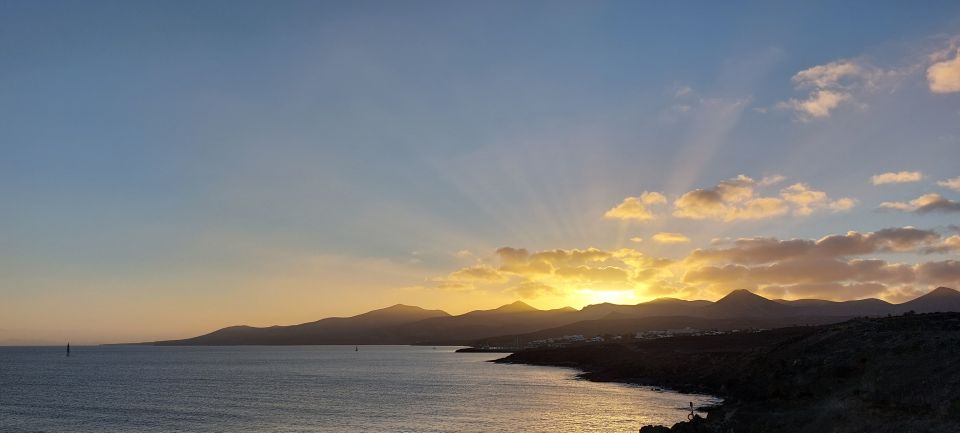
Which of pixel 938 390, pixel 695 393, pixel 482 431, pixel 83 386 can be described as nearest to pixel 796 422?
pixel 938 390

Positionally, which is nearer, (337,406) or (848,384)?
(848,384)

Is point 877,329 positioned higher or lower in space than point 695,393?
higher

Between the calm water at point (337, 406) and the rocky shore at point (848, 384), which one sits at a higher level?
the rocky shore at point (848, 384)

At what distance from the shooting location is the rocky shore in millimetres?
39469

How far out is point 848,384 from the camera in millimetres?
52969

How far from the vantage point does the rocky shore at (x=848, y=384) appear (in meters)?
39.5

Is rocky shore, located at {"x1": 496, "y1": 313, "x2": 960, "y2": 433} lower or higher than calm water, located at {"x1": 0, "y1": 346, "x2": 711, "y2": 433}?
higher

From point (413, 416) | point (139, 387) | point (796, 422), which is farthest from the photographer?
point (139, 387)

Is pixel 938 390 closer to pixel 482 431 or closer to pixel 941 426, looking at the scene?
pixel 941 426

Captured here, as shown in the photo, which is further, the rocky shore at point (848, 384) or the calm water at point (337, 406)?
the calm water at point (337, 406)

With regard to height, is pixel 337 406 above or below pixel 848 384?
below

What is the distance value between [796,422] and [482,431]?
83.1 feet

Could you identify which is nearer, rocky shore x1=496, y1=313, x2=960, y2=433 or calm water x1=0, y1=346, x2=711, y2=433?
rocky shore x1=496, y1=313, x2=960, y2=433

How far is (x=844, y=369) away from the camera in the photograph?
56250mm
